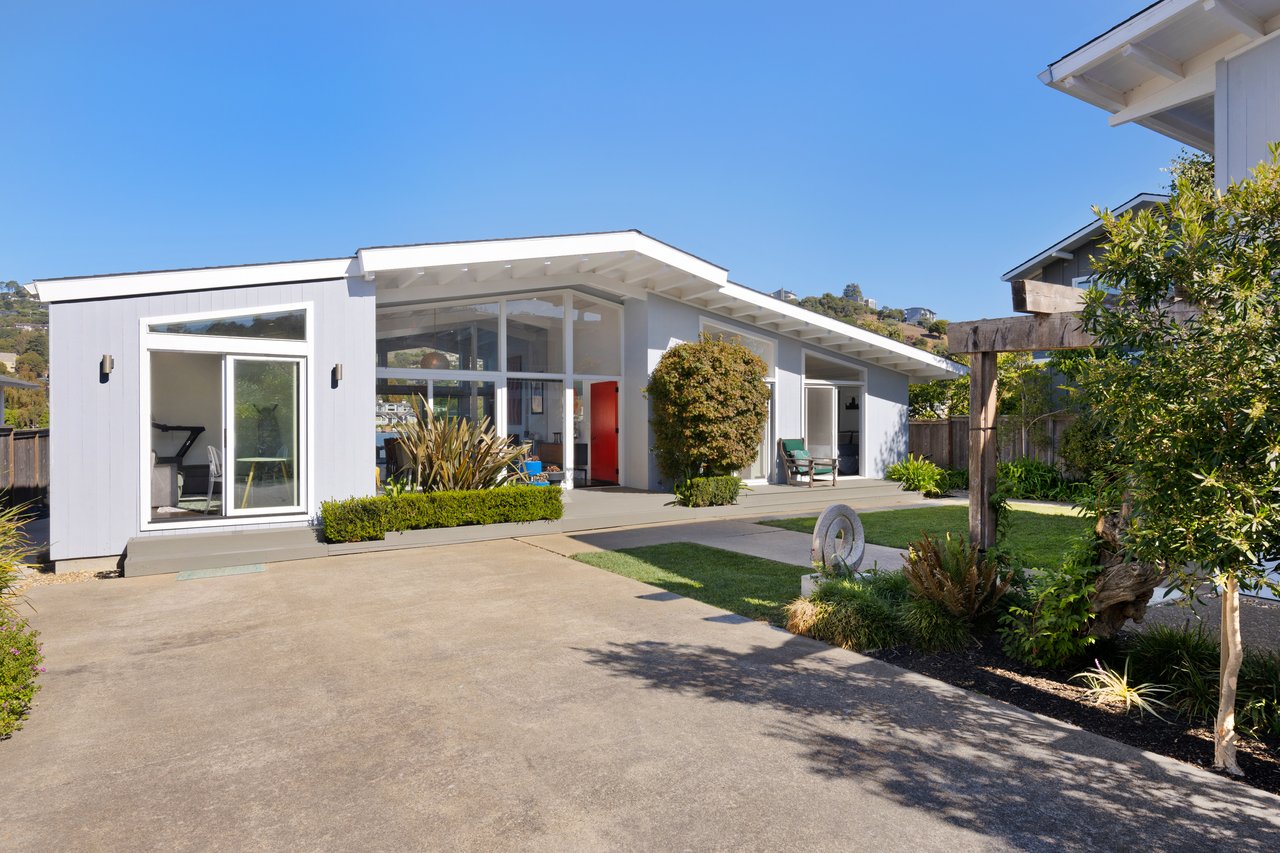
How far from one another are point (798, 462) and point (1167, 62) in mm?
9753

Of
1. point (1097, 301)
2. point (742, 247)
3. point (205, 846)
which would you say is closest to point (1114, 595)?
point (1097, 301)

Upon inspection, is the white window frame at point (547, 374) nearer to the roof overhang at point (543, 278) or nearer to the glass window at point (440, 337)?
the glass window at point (440, 337)

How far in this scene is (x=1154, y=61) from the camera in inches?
241

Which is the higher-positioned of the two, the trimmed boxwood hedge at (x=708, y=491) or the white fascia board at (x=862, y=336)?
the white fascia board at (x=862, y=336)

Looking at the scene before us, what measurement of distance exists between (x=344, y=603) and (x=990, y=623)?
5152mm

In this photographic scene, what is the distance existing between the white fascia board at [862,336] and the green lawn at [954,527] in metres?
4.34

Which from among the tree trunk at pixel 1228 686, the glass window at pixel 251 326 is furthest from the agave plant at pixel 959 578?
the glass window at pixel 251 326

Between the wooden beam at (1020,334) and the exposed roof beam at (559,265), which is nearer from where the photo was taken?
the wooden beam at (1020,334)

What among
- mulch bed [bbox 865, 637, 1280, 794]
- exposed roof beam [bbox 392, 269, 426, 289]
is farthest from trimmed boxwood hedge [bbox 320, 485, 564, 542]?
mulch bed [bbox 865, 637, 1280, 794]

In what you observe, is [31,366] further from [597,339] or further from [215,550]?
Result: [215,550]

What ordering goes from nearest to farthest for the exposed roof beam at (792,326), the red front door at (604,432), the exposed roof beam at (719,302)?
the exposed roof beam at (719,302)
the red front door at (604,432)
the exposed roof beam at (792,326)

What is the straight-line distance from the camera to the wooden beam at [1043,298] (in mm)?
4348

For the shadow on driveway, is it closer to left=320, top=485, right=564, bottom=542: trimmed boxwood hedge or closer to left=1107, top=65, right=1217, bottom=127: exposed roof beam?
left=320, top=485, right=564, bottom=542: trimmed boxwood hedge

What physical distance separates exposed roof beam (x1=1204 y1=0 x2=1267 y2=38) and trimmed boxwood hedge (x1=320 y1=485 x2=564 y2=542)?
846cm
